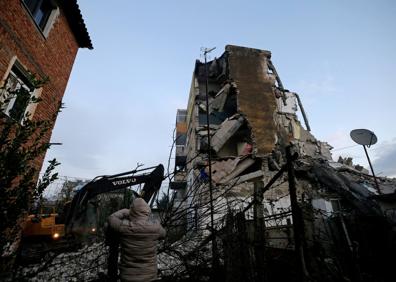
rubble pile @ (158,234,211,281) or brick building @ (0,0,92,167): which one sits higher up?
brick building @ (0,0,92,167)

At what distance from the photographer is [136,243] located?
2.83 meters

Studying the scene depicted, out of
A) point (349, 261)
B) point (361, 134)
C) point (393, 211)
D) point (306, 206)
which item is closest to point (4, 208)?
point (306, 206)

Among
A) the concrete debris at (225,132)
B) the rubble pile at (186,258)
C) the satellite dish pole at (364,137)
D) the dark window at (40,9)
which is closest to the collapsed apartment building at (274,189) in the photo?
the concrete debris at (225,132)

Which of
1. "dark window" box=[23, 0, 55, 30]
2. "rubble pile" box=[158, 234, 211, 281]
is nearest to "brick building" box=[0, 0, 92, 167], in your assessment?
"dark window" box=[23, 0, 55, 30]

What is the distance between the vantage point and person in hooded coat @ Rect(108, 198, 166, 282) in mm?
2752

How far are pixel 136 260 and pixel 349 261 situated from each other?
4.88 meters

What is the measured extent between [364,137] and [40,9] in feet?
42.8

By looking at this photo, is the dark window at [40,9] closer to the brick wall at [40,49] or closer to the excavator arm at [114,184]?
the brick wall at [40,49]

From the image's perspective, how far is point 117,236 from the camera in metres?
2.86

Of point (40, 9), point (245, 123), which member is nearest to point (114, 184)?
point (40, 9)

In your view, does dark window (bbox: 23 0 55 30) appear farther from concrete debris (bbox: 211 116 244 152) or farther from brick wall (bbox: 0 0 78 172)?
concrete debris (bbox: 211 116 244 152)

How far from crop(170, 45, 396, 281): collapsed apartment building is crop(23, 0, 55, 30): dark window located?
17.5 feet

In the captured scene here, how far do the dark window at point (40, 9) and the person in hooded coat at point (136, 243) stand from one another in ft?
21.8

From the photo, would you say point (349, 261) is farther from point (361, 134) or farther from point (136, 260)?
point (361, 134)
